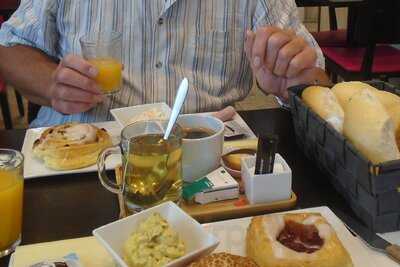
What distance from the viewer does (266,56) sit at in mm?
1265

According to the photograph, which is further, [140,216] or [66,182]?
[66,182]

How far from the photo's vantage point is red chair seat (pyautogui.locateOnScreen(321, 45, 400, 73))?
2693 millimetres

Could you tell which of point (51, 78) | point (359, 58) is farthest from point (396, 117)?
point (359, 58)

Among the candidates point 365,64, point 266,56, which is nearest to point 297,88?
point 266,56

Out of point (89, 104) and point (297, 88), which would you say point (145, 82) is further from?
point (297, 88)

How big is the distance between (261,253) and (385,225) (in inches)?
9.4

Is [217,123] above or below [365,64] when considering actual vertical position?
above

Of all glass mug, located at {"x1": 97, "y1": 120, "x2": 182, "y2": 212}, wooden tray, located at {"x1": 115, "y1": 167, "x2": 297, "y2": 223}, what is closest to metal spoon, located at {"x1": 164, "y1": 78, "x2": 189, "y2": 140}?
glass mug, located at {"x1": 97, "y1": 120, "x2": 182, "y2": 212}

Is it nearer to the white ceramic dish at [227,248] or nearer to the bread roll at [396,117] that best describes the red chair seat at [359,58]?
the bread roll at [396,117]

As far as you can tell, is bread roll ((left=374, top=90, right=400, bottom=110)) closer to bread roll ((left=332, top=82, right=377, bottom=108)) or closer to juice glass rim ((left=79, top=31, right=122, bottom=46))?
bread roll ((left=332, top=82, right=377, bottom=108))

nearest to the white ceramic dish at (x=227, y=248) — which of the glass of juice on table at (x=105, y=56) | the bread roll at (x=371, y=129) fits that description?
the bread roll at (x=371, y=129)

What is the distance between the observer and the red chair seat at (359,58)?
269 cm

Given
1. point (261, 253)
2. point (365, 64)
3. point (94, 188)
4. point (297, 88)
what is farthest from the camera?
point (365, 64)

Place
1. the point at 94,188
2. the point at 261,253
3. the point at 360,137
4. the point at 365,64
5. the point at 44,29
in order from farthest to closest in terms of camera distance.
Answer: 1. the point at 365,64
2. the point at 44,29
3. the point at 94,188
4. the point at 360,137
5. the point at 261,253
